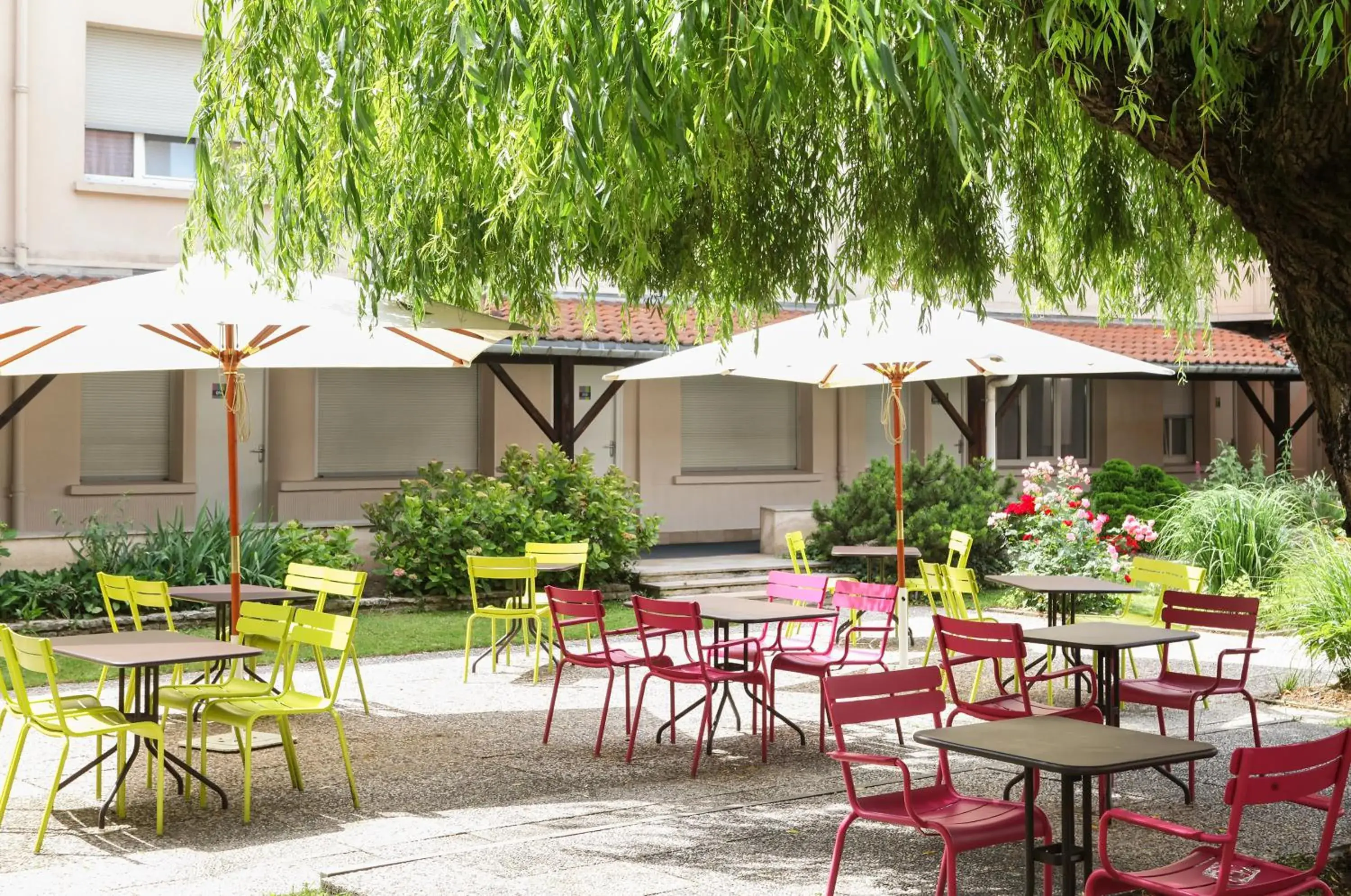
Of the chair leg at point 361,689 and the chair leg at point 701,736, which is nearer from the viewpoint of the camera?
the chair leg at point 701,736

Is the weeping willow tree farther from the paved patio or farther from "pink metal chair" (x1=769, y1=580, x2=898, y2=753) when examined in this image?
the paved patio

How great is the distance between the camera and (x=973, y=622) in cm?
703

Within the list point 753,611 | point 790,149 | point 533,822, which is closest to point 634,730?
point 753,611

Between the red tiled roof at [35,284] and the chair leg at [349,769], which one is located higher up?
the red tiled roof at [35,284]

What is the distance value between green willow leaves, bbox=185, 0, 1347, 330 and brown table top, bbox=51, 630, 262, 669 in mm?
1772

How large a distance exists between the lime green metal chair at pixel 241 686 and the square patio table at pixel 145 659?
0.09 metres

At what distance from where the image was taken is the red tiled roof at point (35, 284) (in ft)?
44.5

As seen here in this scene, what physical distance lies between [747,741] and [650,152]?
4784 mm

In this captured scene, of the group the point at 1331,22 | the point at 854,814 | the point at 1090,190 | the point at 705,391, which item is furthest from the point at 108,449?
the point at 1331,22

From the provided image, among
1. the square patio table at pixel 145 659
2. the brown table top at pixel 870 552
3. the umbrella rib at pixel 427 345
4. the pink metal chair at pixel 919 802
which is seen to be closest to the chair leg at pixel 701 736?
the pink metal chair at pixel 919 802

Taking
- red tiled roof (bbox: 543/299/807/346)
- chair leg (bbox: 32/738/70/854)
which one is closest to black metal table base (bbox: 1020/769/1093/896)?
chair leg (bbox: 32/738/70/854)

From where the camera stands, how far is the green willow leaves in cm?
438

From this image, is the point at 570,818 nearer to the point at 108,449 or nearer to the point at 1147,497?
the point at 108,449

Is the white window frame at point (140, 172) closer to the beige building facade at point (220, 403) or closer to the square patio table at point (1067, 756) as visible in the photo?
the beige building facade at point (220, 403)
